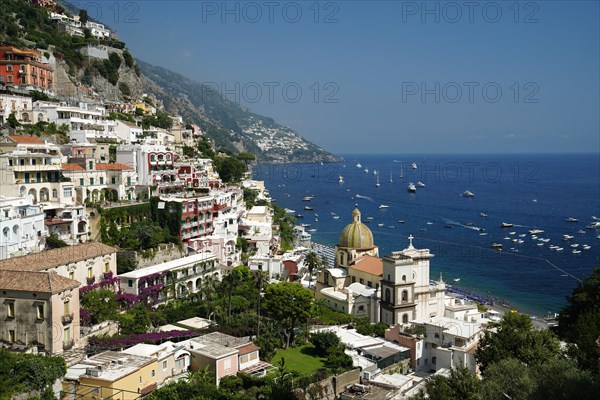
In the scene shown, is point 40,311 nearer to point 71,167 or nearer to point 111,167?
point 71,167

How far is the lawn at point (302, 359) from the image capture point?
30.0m

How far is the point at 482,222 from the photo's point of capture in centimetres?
9906

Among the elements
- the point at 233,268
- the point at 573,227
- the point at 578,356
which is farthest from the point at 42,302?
the point at 573,227

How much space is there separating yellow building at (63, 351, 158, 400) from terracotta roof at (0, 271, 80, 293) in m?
3.56

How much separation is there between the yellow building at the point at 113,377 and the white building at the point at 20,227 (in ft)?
37.2

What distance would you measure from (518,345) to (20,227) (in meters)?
26.6

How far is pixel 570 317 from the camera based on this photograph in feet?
97.9

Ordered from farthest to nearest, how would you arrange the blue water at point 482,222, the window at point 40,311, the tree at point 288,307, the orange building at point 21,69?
the blue water at point 482,222 → the orange building at point 21,69 → the tree at point 288,307 → the window at point 40,311

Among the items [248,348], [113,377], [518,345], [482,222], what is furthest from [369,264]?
[482,222]

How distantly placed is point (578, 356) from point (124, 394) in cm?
1729

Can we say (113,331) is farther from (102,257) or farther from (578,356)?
(578,356)

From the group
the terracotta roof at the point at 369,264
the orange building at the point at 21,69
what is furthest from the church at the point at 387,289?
the orange building at the point at 21,69

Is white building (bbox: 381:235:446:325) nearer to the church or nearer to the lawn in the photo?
the church

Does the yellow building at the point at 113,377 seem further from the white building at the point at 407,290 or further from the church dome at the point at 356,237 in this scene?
the church dome at the point at 356,237
